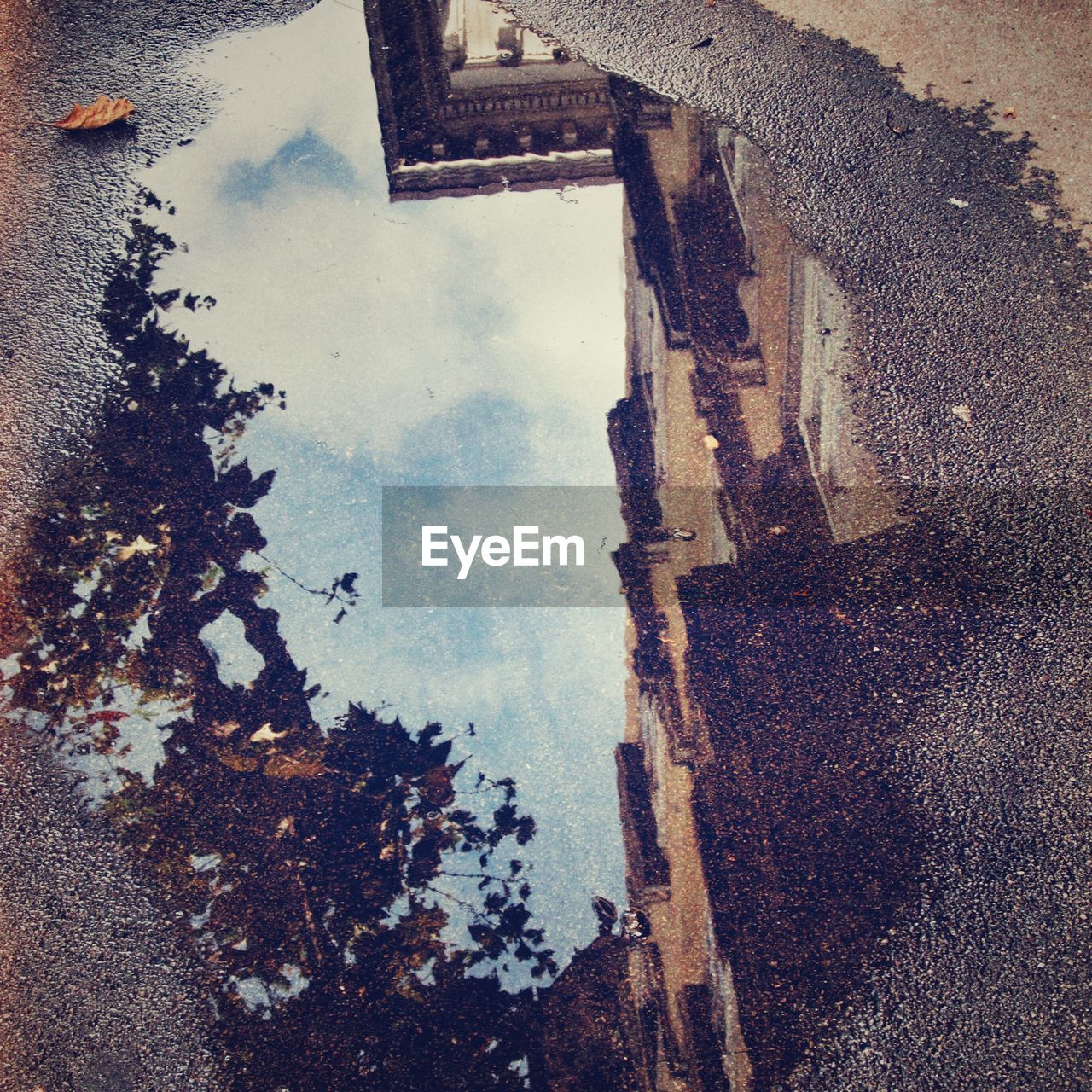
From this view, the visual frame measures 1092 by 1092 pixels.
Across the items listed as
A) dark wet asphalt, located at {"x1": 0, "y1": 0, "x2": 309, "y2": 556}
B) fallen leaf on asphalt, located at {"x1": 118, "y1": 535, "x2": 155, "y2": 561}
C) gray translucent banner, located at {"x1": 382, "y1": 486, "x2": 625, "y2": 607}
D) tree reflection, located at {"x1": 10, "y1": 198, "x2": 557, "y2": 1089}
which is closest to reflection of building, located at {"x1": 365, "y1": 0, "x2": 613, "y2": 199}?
dark wet asphalt, located at {"x1": 0, "y1": 0, "x2": 309, "y2": 556}

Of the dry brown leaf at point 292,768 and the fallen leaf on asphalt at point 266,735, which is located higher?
the fallen leaf on asphalt at point 266,735

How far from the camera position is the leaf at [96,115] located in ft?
15.2

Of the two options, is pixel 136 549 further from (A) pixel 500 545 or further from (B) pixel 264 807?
(A) pixel 500 545

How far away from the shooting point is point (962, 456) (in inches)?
138

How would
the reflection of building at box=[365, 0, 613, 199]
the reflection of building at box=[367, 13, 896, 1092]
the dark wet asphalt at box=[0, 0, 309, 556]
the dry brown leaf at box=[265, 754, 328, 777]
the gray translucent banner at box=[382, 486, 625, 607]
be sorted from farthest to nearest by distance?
the reflection of building at box=[365, 0, 613, 199]
the dark wet asphalt at box=[0, 0, 309, 556]
the gray translucent banner at box=[382, 486, 625, 607]
the dry brown leaf at box=[265, 754, 328, 777]
the reflection of building at box=[367, 13, 896, 1092]

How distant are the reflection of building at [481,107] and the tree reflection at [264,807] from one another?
89.6 inches

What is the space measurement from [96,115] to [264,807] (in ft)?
14.5

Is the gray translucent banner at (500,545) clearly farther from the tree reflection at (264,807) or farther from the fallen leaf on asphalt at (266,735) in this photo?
the fallen leaf on asphalt at (266,735)

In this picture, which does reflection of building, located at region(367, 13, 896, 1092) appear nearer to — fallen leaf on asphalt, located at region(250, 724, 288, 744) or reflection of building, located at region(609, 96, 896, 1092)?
reflection of building, located at region(609, 96, 896, 1092)

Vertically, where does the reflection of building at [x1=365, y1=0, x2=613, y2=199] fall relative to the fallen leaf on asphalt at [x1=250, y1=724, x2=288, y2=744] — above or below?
above

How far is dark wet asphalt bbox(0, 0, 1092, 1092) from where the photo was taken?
2.70m

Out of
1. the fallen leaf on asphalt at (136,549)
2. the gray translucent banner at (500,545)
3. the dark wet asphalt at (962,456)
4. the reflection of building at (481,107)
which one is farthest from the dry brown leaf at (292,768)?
the reflection of building at (481,107)

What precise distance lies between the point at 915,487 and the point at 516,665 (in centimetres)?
205

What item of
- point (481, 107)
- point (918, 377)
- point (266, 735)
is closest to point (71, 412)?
point (266, 735)
